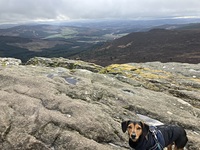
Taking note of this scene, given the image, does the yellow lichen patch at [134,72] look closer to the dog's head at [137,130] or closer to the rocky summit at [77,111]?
the rocky summit at [77,111]

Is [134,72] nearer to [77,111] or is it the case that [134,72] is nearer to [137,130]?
[77,111]

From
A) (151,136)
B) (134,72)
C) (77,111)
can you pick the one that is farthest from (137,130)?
(134,72)

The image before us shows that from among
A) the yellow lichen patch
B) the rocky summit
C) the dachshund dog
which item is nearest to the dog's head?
the dachshund dog

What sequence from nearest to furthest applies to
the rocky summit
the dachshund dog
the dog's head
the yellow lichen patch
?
1. the dog's head
2. the dachshund dog
3. the rocky summit
4. the yellow lichen patch

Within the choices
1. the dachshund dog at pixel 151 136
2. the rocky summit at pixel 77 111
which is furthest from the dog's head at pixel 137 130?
the rocky summit at pixel 77 111

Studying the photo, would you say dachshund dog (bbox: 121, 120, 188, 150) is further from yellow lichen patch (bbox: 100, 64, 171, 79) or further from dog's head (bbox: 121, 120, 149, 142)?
yellow lichen patch (bbox: 100, 64, 171, 79)

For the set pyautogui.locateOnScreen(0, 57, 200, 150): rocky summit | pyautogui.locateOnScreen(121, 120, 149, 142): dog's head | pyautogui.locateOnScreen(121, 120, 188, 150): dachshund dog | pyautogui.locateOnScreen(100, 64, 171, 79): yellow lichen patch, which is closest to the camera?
pyautogui.locateOnScreen(121, 120, 149, 142): dog's head

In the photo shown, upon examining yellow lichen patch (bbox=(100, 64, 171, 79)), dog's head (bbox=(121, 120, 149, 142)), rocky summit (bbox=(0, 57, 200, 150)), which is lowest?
yellow lichen patch (bbox=(100, 64, 171, 79))

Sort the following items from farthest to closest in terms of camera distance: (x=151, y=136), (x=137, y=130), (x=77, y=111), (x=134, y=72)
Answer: (x=134, y=72) < (x=77, y=111) < (x=151, y=136) < (x=137, y=130)
